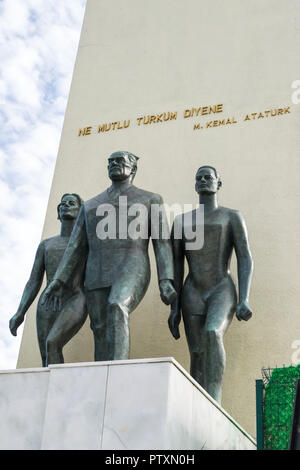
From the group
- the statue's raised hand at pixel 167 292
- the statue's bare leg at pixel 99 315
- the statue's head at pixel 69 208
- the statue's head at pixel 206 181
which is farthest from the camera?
the statue's head at pixel 69 208

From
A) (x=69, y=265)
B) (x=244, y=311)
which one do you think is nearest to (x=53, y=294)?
(x=69, y=265)

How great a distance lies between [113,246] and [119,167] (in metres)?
0.69

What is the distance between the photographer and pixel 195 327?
235 inches

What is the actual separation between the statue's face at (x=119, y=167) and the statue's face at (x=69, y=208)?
902 mm

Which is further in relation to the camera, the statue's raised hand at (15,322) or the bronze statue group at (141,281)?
the statue's raised hand at (15,322)

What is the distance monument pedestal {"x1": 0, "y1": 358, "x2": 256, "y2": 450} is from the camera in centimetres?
422

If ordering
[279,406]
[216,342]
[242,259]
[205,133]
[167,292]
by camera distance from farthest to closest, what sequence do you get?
1. [205,133]
2. [242,259]
3. [216,342]
4. [167,292]
5. [279,406]

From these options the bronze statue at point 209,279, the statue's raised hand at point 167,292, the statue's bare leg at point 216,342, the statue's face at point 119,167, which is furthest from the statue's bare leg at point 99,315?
the statue's face at point 119,167

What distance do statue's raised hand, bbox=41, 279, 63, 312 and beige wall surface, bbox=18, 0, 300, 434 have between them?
143 cm

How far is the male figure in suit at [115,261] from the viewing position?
5293 millimetres

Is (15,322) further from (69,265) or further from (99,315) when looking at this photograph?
(99,315)

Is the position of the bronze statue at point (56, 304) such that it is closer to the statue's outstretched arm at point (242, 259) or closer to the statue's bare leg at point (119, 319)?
the statue's bare leg at point (119, 319)

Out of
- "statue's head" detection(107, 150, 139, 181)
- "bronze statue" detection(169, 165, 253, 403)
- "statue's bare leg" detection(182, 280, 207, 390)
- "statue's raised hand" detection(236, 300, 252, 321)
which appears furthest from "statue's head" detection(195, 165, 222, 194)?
"statue's raised hand" detection(236, 300, 252, 321)

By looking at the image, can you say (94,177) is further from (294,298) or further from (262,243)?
(294,298)
